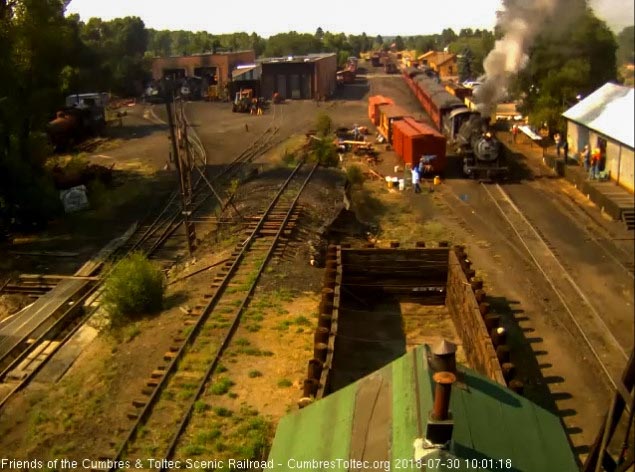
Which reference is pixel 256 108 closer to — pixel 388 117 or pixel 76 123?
pixel 76 123

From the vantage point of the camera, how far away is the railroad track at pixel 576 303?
11016 mm

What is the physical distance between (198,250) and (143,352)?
6.75m

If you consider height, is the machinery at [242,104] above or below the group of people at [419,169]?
above

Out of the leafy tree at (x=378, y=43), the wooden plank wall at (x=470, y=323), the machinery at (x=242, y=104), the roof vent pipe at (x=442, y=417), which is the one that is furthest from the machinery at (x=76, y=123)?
the leafy tree at (x=378, y=43)

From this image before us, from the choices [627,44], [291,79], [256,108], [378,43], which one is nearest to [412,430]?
[627,44]

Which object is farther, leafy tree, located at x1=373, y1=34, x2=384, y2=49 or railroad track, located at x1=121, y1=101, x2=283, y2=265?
leafy tree, located at x1=373, y1=34, x2=384, y2=49

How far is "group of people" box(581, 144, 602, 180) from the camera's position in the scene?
19.3 metres

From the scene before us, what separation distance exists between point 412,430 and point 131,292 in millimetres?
10117

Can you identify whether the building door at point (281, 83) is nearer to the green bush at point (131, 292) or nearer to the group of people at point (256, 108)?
the group of people at point (256, 108)

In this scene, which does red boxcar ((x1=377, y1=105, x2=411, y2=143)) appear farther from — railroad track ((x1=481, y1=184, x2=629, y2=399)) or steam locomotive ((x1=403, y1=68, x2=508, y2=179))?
railroad track ((x1=481, y1=184, x2=629, y2=399))

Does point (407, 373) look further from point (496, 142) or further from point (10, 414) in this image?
point (496, 142)

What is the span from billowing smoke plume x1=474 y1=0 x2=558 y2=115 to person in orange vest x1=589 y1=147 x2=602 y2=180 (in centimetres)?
359

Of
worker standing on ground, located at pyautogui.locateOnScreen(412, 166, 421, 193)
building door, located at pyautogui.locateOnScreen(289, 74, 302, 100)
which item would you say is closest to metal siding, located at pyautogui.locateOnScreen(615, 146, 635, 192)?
worker standing on ground, located at pyautogui.locateOnScreen(412, 166, 421, 193)

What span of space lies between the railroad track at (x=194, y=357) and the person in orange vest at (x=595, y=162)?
9.87 meters
